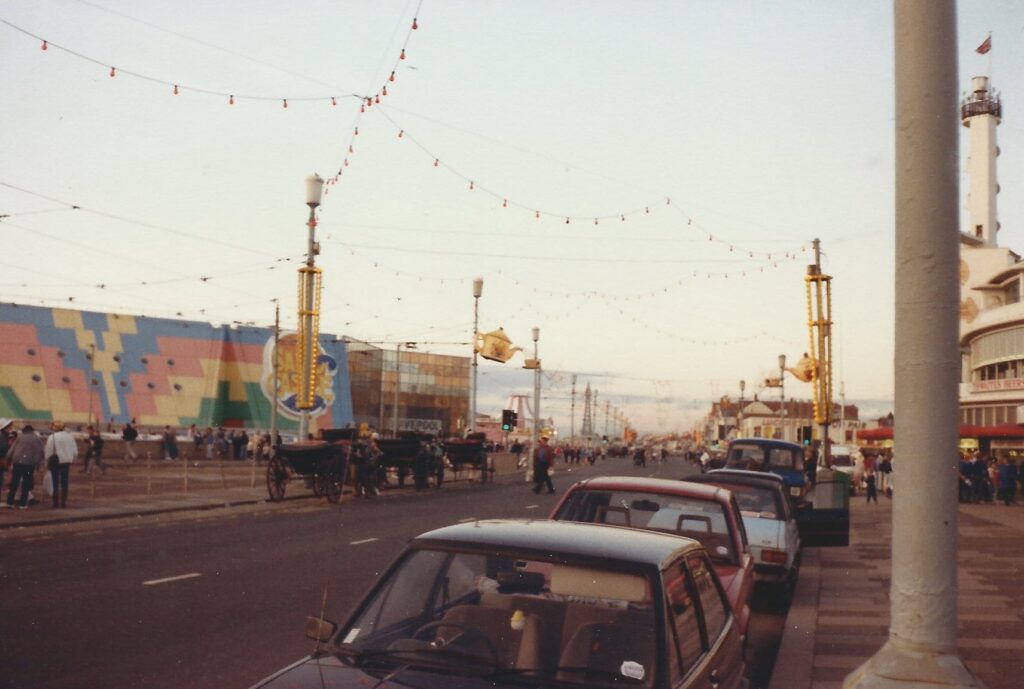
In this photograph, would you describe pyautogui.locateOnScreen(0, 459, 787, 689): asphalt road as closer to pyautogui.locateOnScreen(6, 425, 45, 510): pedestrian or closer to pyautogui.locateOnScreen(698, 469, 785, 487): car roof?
pyautogui.locateOnScreen(698, 469, 785, 487): car roof

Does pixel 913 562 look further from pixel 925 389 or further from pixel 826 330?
pixel 826 330

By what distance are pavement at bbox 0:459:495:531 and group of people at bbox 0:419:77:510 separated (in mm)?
415

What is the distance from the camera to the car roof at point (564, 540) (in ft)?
14.2

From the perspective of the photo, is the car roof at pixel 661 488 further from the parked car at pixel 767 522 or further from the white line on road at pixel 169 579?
the white line on road at pixel 169 579

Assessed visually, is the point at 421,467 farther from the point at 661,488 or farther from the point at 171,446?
the point at 661,488

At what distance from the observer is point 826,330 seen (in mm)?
32094

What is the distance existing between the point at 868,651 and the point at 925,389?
5.54 metres

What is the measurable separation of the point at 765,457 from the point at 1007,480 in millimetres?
16625

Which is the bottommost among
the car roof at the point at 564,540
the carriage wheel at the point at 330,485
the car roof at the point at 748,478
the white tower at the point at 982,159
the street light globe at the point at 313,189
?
the carriage wheel at the point at 330,485

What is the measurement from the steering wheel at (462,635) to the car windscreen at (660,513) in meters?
4.30

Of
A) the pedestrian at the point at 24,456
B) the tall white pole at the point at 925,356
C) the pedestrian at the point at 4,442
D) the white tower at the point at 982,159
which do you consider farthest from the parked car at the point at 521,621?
the white tower at the point at 982,159

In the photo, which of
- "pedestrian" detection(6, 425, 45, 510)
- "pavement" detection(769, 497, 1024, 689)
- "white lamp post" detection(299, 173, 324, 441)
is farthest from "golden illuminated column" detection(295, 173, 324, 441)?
"pavement" detection(769, 497, 1024, 689)

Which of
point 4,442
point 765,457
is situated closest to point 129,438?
point 4,442

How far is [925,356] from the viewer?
4484mm
